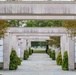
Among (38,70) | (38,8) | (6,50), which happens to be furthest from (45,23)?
(38,8)

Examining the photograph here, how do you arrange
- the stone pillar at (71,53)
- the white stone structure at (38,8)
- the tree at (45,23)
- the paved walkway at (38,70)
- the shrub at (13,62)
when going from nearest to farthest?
Answer: the white stone structure at (38,8) → the paved walkway at (38,70) → the stone pillar at (71,53) → the shrub at (13,62) → the tree at (45,23)

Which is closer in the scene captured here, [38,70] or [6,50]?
[38,70]

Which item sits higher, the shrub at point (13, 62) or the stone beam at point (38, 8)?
the stone beam at point (38, 8)

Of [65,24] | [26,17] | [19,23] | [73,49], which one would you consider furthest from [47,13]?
[19,23]

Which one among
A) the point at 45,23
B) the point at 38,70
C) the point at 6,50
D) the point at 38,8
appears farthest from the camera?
the point at 45,23

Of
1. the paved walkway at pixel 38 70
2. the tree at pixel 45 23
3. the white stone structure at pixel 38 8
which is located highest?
the white stone structure at pixel 38 8

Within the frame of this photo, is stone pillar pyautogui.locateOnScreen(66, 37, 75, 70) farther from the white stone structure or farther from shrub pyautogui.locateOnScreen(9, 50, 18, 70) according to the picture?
the white stone structure

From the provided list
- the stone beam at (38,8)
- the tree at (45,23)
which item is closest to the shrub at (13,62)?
the stone beam at (38,8)

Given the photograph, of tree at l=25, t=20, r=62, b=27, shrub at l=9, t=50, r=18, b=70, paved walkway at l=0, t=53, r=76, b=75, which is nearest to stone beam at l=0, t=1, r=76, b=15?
paved walkway at l=0, t=53, r=76, b=75

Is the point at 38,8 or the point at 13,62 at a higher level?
the point at 38,8

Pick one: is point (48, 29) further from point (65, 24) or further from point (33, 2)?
point (33, 2)

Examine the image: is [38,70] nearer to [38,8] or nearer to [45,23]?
[38,8]

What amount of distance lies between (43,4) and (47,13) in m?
0.54

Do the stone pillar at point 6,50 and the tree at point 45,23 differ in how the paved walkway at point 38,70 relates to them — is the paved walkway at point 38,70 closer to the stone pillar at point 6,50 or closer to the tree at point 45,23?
the stone pillar at point 6,50
